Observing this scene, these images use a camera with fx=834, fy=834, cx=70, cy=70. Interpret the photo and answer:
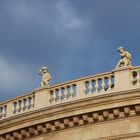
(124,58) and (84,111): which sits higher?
(124,58)

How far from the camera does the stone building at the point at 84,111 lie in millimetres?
35250

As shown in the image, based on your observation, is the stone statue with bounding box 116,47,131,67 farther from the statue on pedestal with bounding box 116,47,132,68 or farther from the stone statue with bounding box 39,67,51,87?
the stone statue with bounding box 39,67,51,87

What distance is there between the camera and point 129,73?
36.3m

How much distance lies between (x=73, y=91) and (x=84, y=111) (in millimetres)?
1908

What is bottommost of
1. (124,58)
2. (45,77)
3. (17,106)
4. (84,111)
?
(84,111)

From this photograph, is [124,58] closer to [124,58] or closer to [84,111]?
[124,58]

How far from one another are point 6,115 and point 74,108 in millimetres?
4814

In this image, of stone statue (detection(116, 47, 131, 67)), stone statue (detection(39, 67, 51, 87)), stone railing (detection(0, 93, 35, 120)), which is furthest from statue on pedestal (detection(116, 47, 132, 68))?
stone railing (detection(0, 93, 35, 120))

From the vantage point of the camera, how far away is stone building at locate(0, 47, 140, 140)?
3525 cm

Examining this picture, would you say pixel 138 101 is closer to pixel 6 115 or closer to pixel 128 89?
pixel 128 89

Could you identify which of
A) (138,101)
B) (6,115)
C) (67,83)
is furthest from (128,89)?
(6,115)

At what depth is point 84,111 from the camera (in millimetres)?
36094

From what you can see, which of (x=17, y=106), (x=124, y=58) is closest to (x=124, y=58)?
(x=124, y=58)

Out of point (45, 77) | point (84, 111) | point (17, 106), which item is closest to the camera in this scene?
point (84, 111)
